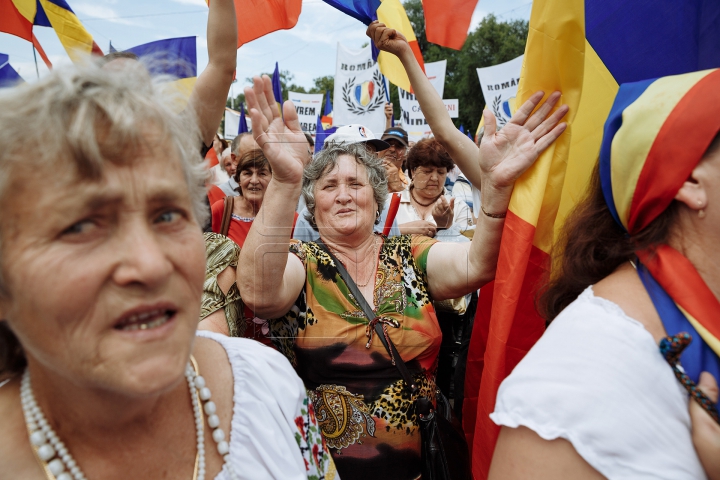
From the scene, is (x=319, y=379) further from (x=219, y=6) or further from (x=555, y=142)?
(x=219, y=6)

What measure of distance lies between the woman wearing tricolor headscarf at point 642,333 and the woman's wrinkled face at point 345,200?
1.21 meters

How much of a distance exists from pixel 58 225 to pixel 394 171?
334cm

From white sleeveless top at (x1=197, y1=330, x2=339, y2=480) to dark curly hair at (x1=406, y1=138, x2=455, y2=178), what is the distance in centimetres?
290

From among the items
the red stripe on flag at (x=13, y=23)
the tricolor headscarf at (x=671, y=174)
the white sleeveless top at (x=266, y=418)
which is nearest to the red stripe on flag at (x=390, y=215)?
the white sleeveless top at (x=266, y=418)

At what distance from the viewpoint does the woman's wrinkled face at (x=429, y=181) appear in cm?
398

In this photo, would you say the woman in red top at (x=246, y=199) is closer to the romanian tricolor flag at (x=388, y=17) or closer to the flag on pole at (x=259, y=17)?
the flag on pole at (x=259, y=17)

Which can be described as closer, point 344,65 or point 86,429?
point 86,429

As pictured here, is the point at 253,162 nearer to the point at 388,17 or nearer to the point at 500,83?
the point at 388,17

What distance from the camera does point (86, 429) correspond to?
102 cm

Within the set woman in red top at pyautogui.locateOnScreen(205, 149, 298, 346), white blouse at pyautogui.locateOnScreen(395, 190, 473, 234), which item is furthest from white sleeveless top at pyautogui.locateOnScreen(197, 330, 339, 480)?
white blouse at pyautogui.locateOnScreen(395, 190, 473, 234)

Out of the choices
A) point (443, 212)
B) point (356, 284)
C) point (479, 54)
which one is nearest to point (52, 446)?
point (356, 284)

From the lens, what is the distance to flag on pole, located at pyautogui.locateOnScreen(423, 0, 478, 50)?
9.13 feet

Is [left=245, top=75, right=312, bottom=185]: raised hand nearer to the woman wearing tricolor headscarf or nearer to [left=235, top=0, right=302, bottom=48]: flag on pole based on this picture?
the woman wearing tricolor headscarf

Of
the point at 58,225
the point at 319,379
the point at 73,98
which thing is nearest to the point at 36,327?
the point at 58,225
